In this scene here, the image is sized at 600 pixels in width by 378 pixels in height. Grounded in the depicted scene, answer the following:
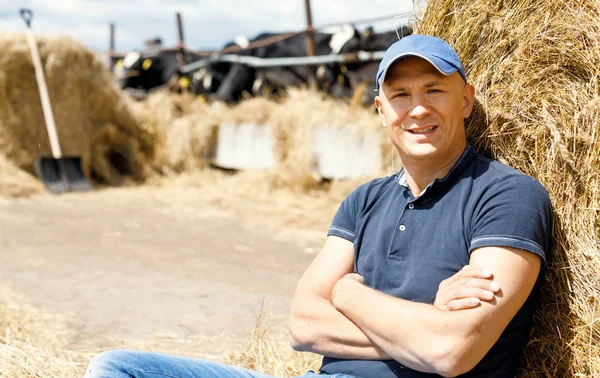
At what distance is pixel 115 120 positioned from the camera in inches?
377

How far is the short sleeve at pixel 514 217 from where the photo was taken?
1866 millimetres

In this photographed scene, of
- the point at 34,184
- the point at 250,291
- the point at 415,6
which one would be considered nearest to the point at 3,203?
the point at 34,184

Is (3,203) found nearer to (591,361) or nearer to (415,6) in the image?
(415,6)

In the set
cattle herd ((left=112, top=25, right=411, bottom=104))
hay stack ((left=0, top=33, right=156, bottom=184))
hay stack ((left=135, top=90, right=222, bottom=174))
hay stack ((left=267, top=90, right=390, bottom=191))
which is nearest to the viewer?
hay stack ((left=267, top=90, right=390, bottom=191))

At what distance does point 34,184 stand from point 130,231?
2.43 m

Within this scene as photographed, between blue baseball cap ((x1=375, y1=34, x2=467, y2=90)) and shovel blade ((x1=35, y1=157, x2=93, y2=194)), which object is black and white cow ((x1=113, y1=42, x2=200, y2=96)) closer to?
shovel blade ((x1=35, y1=157, x2=93, y2=194))

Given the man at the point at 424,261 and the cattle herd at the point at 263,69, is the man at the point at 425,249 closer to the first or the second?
the man at the point at 424,261

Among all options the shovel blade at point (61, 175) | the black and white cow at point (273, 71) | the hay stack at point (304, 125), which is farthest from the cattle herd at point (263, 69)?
the shovel blade at point (61, 175)

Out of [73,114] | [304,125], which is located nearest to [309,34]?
[304,125]

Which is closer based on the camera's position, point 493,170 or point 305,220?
point 493,170

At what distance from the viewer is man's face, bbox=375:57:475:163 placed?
Result: 6.96ft

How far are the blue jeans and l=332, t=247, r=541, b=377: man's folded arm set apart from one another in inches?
9.3

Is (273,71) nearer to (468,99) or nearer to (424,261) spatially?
(468,99)

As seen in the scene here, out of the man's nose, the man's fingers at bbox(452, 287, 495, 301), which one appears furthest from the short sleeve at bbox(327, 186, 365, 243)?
the man's fingers at bbox(452, 287, 495, 301)
